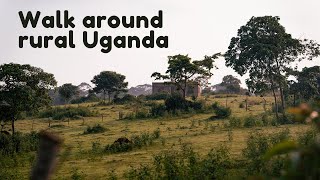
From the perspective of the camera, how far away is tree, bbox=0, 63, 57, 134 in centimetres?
2492

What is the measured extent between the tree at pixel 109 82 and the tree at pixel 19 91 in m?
44.9

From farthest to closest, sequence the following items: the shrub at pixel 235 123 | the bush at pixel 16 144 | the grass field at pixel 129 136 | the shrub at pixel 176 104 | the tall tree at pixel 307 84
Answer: the shrub at pixel 176 104 → the tall tree at pixel 307 84 → the shrub at pixel 235 123 → the bush at pixel 16 144 → the grass field at pixel 129 136

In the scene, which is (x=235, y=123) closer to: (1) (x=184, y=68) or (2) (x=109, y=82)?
(1) (x=184, y=68)

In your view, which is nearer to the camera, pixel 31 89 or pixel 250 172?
pixel 250 172

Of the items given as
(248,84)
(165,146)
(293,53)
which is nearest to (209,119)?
(248,84)

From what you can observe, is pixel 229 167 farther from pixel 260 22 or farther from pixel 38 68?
pixel 260 22

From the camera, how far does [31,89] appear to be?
83.1 ft

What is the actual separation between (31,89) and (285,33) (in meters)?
22.2

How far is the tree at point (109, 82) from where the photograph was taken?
71.6 meters

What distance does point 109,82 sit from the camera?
71.8 metres

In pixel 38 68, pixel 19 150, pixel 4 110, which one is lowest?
pixel 19 150

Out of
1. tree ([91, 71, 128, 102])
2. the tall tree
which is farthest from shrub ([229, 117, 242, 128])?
tree ([91, 71, 128, 102])

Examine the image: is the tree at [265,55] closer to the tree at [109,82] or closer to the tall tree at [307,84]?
the tall tree at [307,84]

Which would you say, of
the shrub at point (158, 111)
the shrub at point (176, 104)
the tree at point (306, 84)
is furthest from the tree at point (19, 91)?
the tree at point (306, 84)
